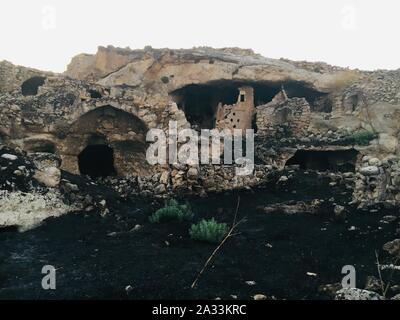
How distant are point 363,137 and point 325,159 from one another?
6.42ft

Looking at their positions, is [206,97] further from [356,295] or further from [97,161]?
[356,295]

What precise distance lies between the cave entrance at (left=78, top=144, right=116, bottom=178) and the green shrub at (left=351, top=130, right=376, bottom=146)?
1094cm

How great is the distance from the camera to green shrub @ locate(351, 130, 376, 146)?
63.6 ft

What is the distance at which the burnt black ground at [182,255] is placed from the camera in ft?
19.3

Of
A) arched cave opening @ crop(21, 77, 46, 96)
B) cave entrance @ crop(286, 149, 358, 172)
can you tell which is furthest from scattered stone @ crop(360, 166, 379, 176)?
arched cave opening @ crop(21, 77, 46, 96)

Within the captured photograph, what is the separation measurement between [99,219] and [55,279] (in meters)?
3.28

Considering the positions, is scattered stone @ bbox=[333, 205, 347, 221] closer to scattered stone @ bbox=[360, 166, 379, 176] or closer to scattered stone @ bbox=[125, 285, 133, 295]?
scattered stone @ bbox=[360, 166, 379, 176]

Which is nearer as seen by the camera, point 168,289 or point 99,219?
point 168,289

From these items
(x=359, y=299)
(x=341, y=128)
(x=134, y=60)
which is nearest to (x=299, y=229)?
(x=359, y=299)

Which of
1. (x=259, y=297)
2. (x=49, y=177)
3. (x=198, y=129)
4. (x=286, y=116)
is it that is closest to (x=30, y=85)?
(x=198, y=129)

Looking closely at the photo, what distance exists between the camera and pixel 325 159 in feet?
65.2
